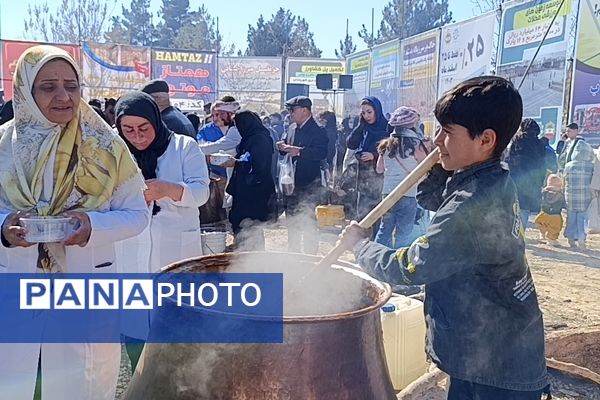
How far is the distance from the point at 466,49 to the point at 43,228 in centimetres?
1363

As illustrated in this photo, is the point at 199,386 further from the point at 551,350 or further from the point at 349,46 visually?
the point at 349,46

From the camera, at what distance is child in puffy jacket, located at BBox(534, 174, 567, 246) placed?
8.10 metres

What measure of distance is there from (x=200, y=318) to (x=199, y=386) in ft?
0.62

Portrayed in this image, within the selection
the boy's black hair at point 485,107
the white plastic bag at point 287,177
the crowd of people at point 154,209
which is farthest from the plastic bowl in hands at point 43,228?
the white plastic bag at point 287,177

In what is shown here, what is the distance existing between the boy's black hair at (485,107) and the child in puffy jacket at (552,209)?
266 inches

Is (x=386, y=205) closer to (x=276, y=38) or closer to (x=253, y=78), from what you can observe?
(x=253, y=78)

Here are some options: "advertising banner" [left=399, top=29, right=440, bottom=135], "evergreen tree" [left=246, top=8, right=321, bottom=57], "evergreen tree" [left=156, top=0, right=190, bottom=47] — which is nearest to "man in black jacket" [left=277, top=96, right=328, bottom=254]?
"advertising banner" [left=399, top=29, right=440, bottom=135]

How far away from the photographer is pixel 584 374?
331 cm

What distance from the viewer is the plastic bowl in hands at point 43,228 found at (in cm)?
194

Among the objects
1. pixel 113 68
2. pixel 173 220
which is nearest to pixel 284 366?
pixel 173 220

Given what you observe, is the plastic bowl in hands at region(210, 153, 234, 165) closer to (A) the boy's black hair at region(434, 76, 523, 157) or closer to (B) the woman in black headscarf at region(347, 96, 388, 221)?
(B) the woman in black headscarf at region(347, 96, 388, 221)

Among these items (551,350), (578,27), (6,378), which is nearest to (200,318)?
(6,378)

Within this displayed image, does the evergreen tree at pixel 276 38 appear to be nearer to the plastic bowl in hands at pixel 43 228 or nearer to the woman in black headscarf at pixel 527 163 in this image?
the woman in black headscarf at pixel 527 163

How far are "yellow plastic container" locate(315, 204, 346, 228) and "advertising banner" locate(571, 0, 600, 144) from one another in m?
4.99
